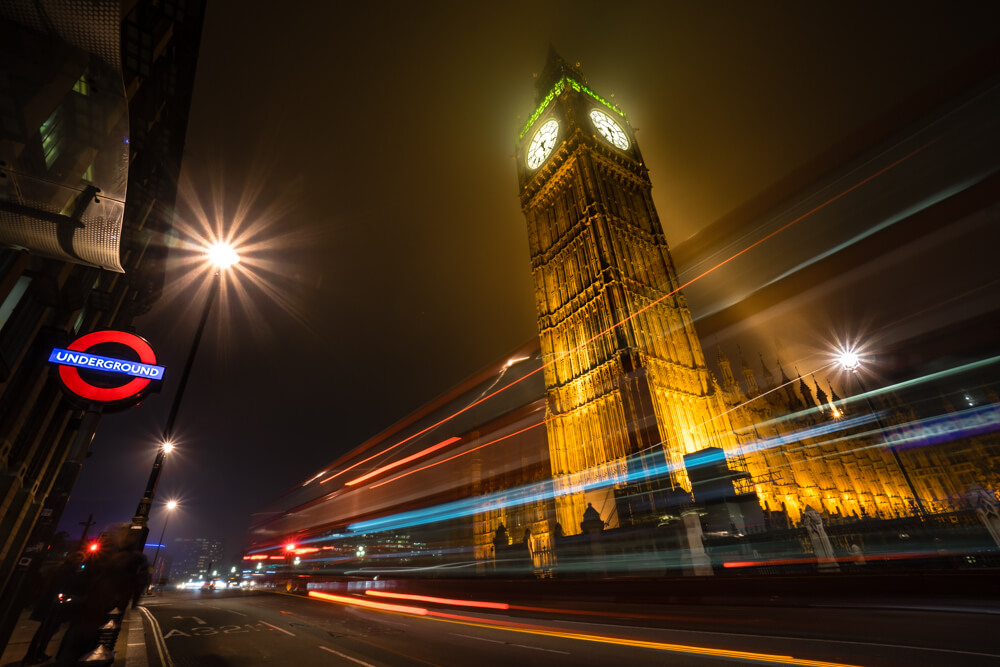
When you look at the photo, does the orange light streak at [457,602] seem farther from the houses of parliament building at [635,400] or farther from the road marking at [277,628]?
the houses of parliament building at [635,400]

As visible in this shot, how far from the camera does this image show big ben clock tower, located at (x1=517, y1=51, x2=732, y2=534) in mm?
35094

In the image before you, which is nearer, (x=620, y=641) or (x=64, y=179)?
(x=64, y=179)

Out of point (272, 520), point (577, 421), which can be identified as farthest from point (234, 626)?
→ point (272, 520)

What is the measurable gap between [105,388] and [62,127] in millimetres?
3962

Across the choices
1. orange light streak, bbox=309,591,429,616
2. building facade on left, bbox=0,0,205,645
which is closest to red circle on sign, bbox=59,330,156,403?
building facade on left, bbox=0,0,205,645

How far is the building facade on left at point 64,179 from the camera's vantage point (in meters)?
3.72

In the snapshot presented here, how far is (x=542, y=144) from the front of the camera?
5650cm

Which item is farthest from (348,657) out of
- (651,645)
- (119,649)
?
(651,645)

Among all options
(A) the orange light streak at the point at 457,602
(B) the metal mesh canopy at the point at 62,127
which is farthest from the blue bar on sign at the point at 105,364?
(A) the orange light streak at the point at 457,602

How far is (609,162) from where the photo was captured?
166 feet

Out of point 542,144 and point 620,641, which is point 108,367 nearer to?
point 620,641

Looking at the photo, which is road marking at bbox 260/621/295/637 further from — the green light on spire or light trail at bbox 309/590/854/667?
the green light on spire

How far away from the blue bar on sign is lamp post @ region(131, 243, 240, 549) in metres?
4.07

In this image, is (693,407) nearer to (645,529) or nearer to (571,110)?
(645,529)
